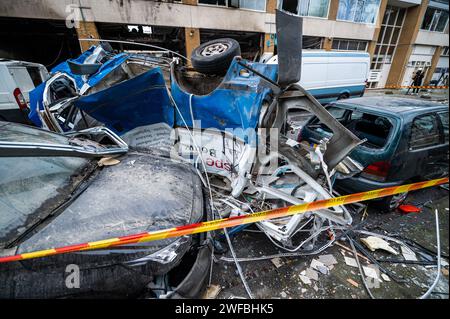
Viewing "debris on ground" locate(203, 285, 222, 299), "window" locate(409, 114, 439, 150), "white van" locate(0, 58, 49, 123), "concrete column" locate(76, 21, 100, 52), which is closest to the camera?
"debris on ground" locate(203, 285, 222, 299)

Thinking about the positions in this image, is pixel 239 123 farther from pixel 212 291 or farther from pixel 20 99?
pixel 20 99

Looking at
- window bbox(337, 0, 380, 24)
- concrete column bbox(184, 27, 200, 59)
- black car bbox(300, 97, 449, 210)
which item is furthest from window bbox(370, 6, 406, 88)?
black car bbox(300, 97, 449, 210)

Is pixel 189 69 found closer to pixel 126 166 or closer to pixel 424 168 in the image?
pixel 126 166

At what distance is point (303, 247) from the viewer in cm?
251

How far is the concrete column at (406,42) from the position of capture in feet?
52.2

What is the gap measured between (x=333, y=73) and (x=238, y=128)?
8.25 metres

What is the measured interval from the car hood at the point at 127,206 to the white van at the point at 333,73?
6.95 meters

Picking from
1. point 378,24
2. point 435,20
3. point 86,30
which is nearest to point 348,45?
point 378,24

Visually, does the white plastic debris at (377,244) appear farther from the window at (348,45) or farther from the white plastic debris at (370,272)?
the window at (348,45)

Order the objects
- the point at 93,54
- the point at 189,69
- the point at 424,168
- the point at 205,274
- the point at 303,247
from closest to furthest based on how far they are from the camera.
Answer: the point at 205,274
the point at 303,247
the point at 424,168
the point at 189,69
the point at 93,54

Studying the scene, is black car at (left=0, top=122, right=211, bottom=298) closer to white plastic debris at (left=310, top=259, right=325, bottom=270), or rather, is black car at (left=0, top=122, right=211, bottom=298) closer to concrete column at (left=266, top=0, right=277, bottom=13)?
white plastic debris at (left=310, top=259, right=325, bottom=270)

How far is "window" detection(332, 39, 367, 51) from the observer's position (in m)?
14.3

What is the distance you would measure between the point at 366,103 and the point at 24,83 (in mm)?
7819

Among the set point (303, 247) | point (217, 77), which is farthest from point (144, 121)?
point (303, 247)
